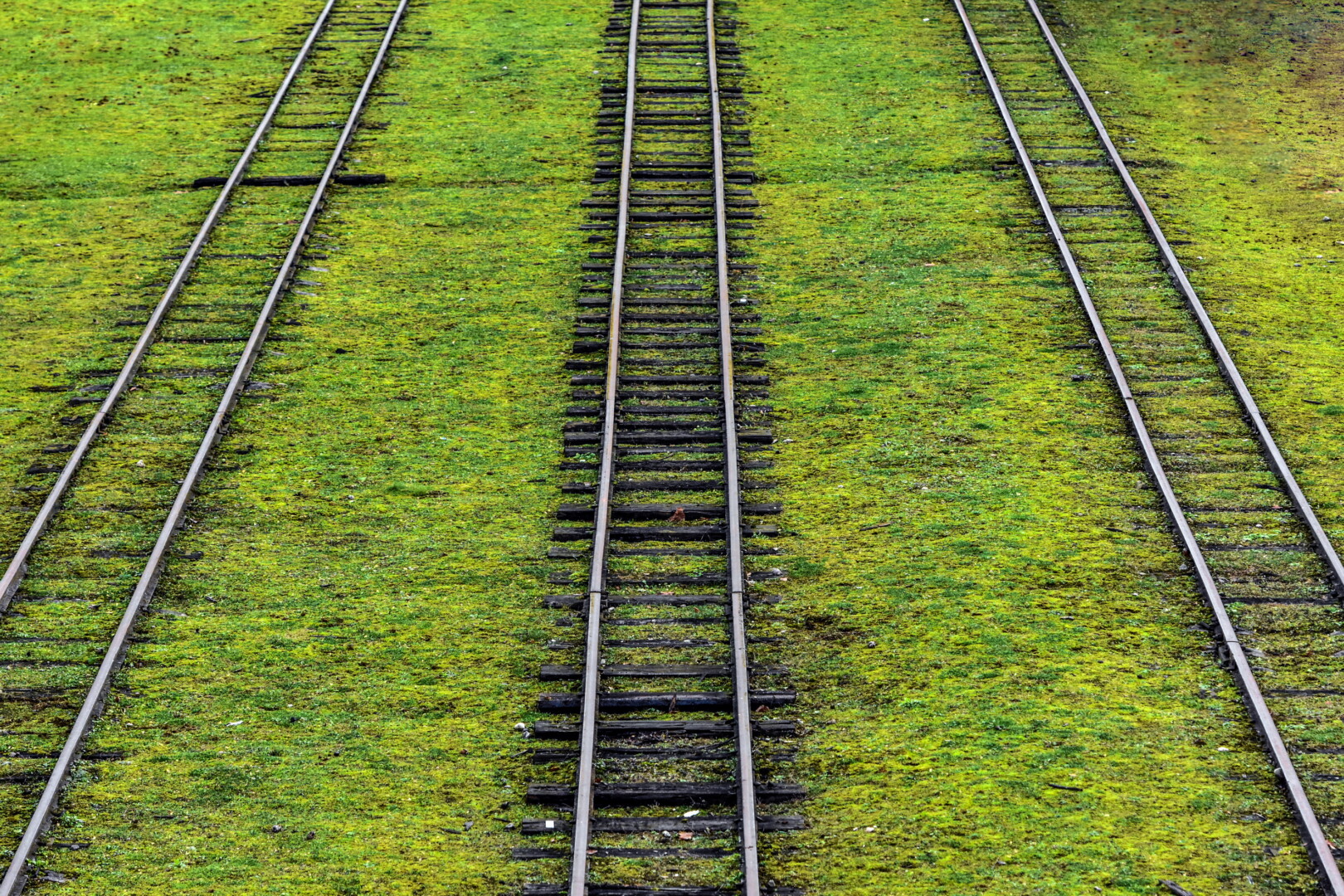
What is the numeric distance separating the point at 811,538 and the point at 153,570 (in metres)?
4.84

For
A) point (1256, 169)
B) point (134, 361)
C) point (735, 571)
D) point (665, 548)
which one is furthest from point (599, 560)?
point (1256, 169)

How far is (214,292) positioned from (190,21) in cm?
1215

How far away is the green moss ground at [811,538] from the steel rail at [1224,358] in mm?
325

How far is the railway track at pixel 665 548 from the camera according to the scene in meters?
8.84

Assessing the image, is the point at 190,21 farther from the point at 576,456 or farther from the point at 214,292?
the point at 576,456

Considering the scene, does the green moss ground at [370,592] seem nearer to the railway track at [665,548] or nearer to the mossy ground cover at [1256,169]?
the railway track at [665,548]

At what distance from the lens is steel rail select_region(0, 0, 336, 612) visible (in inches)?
448

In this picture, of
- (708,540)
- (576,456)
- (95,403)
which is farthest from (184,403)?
(708,540)

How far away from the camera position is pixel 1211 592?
34.9ft

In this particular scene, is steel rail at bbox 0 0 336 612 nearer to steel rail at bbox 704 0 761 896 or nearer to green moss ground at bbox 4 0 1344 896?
green moss ground at bbox 4 0 1344 896

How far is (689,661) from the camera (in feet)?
33.8

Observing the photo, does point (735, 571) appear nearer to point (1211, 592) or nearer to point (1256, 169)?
point (1211, 592)

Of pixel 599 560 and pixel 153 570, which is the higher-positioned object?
pixel 599 560

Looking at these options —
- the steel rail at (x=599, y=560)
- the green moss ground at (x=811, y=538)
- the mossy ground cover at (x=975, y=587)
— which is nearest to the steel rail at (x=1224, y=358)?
the green moss ground at (x=811, y=538)
